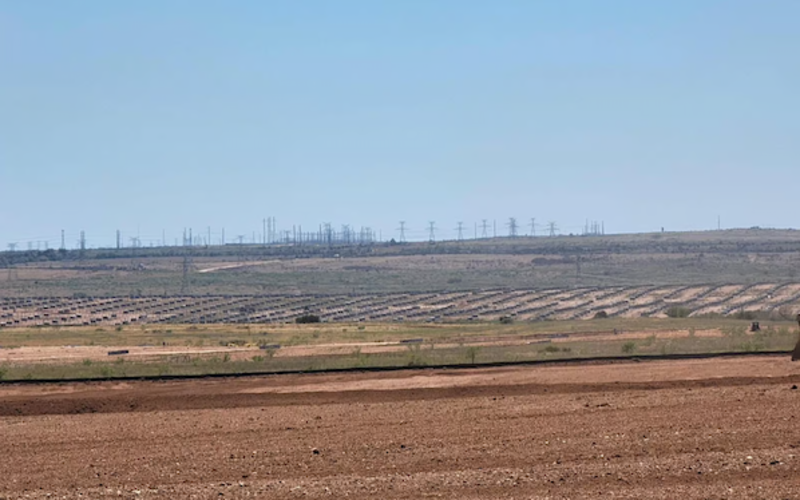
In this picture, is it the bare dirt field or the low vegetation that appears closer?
the bare dirt field

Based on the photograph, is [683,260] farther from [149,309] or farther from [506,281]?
[149,309]

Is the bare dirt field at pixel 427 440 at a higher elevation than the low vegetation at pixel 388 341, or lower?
higher

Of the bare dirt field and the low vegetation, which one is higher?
the bare dirt field

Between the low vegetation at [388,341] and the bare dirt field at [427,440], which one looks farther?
the low vegetation at [388,341]

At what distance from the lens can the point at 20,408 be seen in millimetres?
26438

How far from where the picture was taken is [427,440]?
1900 cm

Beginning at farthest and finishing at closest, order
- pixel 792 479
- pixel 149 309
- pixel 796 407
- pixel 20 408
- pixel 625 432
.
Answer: pixel 149 309 → pixel 20 408 → pixel 796 407 → pixel 625 432 → pixel 792 479

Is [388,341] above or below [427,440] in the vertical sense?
below

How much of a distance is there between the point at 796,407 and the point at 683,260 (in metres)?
155

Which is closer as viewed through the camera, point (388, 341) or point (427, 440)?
point (427, 440)

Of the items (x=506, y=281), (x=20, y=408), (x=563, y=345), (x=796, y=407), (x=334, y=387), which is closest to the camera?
(x=796, y=407)

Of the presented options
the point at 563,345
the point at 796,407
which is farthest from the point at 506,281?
the point at 796,407

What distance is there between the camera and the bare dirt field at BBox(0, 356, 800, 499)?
15.4 metres

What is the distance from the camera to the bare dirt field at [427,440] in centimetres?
1536
